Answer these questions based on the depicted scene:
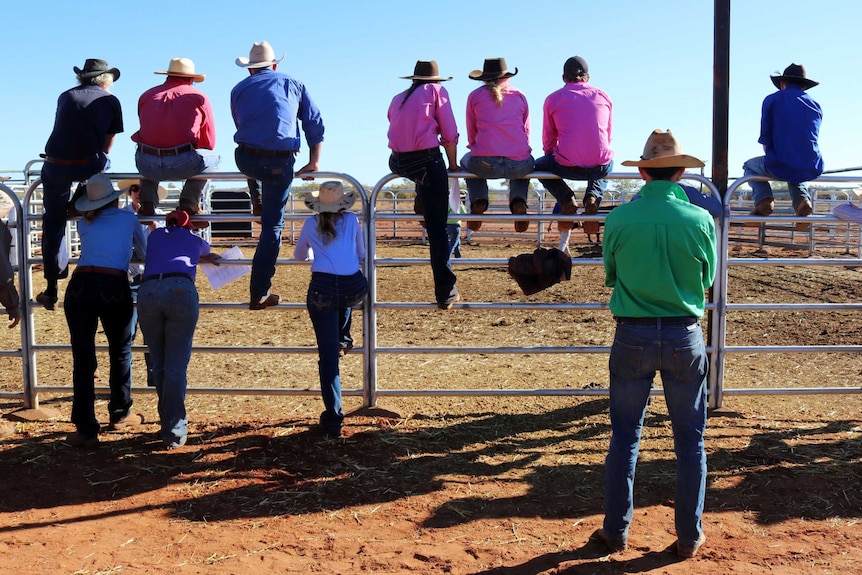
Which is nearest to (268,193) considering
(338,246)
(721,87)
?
(338,246)

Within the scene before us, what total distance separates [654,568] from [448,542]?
1.05 meters

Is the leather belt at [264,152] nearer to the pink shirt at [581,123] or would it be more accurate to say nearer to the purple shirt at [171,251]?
the purple shirt at [171,251]

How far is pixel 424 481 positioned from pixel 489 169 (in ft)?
7.94

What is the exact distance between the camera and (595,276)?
47.1 ft

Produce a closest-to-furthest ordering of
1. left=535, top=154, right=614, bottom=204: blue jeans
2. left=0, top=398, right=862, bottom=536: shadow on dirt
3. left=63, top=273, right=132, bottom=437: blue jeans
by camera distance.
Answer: left=0, top=398, right=862, bottom=536: shadow on dirt, left=63, top=273, right=132, bottom=437: blue jeans, left=535, top=154, right=614, bottom=204: blue jeans

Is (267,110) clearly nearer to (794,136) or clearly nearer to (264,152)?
(264,152)

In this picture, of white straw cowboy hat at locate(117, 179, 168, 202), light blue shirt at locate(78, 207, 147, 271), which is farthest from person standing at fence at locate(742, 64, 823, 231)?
light blue shirt at locate(78, 207, 147, 271)

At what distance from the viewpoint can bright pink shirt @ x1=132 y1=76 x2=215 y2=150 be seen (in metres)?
5.74

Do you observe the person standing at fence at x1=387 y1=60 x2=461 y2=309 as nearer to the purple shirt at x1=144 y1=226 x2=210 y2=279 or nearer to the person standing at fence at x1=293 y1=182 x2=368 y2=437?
the person standing at fence at x1=293 y1=182 x2=368 y2=437

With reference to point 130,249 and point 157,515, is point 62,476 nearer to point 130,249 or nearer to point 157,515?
point 157,515

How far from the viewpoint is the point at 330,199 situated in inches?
219

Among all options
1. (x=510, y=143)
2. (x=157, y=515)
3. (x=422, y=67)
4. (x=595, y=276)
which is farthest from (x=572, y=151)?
(x=595, y=276)

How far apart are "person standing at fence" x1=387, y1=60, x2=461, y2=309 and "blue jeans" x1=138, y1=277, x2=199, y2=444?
177cm

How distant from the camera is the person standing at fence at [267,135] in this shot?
555 centimetres
